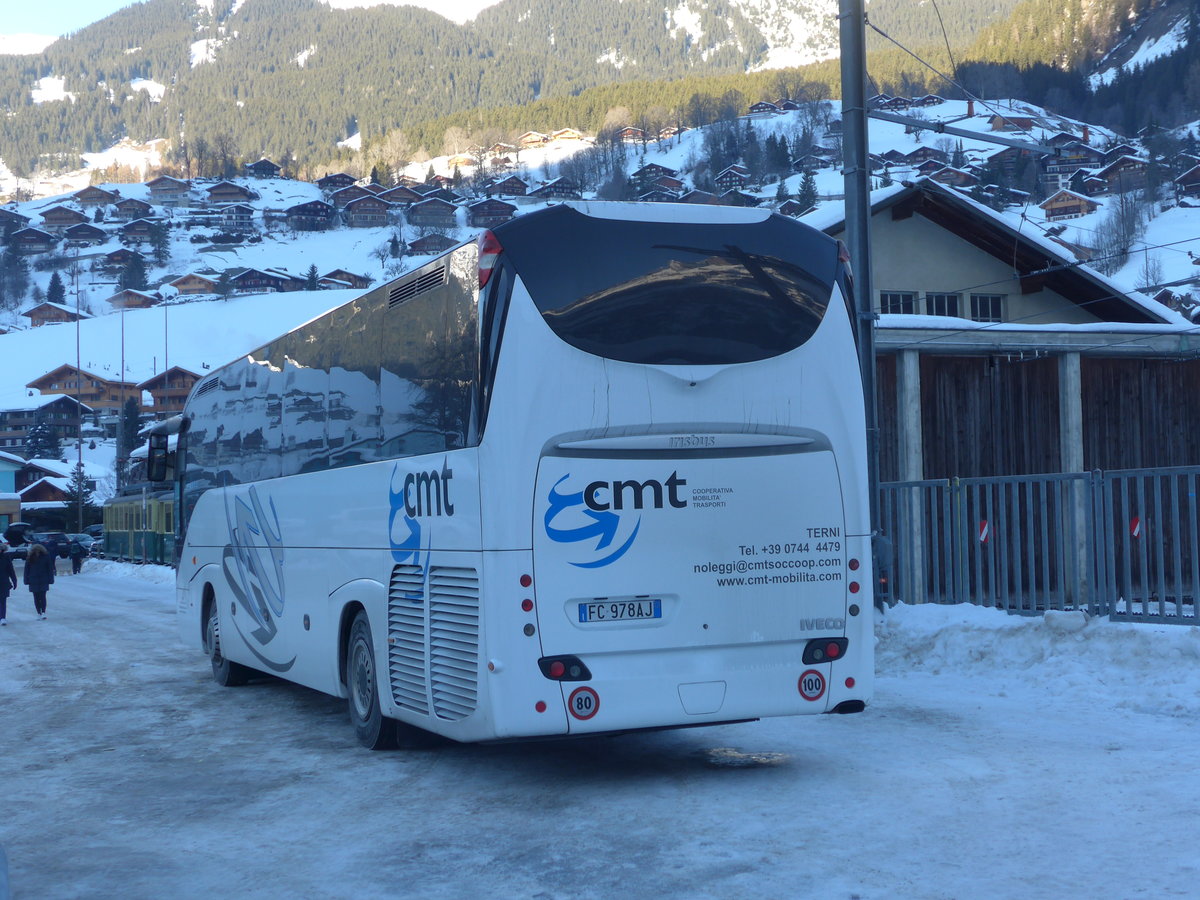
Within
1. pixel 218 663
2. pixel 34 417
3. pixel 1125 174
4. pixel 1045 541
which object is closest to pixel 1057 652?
pixel 1045 541

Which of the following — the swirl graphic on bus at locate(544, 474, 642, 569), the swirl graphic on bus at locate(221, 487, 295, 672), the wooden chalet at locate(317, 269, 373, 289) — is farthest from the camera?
the wooden chalet at locate(317, 269, 373, 289)

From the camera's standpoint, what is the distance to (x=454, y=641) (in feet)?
28.1

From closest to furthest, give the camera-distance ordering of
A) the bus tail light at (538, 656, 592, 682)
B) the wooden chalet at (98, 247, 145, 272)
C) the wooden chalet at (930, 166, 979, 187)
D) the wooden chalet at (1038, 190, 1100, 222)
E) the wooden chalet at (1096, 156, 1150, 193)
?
the bus tail light at (538, 656, 592, 682)
the wooden chalet at (1038, 190, 1100, 222)
the wooden chalet at (1096, 156, 1150, 193)
the wooden chalet at (930, 166, 979, 187)
the wooden chalet at (98, 247, 145, 272)

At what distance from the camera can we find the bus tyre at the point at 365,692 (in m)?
9.99

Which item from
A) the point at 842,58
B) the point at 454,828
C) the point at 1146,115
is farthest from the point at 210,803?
the point at 1146,115

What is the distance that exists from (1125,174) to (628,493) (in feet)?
523

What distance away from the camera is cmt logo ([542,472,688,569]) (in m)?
A: 8.24

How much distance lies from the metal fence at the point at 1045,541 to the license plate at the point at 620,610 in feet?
18.8

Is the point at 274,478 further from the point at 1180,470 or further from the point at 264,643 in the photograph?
the point at 1180,470

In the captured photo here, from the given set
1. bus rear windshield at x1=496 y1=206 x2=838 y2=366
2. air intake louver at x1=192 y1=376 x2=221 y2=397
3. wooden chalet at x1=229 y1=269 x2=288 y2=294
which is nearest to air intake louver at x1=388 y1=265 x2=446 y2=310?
bus rear windshield at x1=496 y1=206 x2=838 y2=366

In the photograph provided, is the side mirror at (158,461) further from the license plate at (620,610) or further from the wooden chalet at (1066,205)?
the wooden chalet at (1066,205)

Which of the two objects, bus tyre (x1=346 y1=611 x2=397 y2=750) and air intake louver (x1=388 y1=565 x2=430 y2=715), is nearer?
air intake louver (x1=388 y1=565 x2=430 y2=715)

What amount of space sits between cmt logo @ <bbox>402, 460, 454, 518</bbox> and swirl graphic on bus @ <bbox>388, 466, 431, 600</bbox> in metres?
0.07

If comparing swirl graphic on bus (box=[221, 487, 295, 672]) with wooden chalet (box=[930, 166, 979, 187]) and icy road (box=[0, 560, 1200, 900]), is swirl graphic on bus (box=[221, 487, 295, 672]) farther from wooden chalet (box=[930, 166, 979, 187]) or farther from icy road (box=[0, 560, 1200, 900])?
wooden chalet (box=[930, 166, 979, 187])
